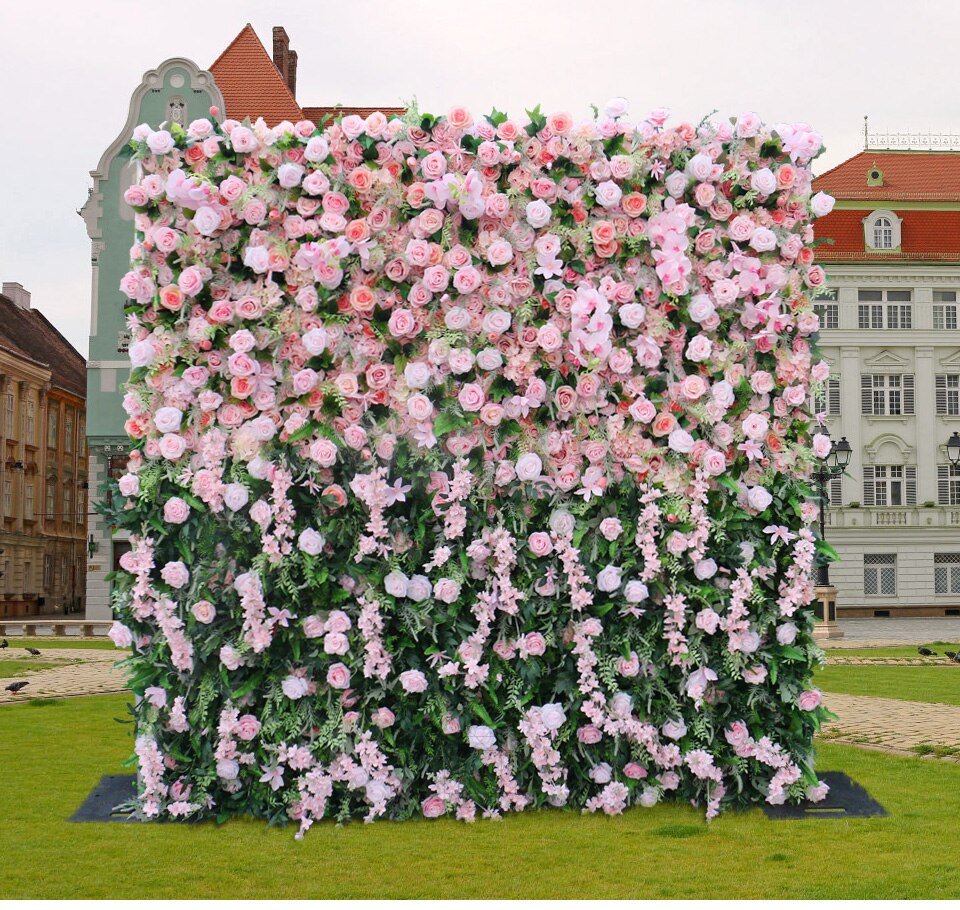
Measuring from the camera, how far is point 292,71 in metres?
39.2

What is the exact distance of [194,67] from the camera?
33.0 meters

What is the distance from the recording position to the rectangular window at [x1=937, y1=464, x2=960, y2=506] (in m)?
44.7

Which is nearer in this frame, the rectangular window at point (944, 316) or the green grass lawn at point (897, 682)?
the green grass lawn at point (897, 682)

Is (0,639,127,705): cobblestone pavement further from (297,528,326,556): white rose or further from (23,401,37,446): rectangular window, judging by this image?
(23,401,37,446): rectangular window

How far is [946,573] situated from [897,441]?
512 cm

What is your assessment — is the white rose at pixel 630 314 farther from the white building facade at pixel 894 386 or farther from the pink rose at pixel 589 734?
the white building facade at pixel 894 386

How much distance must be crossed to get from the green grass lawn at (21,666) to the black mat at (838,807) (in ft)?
45.7

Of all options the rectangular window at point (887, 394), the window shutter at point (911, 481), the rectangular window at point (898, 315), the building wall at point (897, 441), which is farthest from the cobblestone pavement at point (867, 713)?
the rectangular window at point (898, 315)

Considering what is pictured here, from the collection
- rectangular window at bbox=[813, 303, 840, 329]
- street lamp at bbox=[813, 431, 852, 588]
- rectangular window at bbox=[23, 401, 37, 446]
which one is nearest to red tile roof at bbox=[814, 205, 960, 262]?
rectangular window at bbox=[813, 303, 840, 329]

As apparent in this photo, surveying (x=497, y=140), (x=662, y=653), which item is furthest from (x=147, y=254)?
(x=662, y=653)

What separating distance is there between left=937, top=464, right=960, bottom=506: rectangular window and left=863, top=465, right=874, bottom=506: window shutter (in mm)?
2460

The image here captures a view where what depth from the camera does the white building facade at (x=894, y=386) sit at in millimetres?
43938

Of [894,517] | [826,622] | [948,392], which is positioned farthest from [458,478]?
[948,392]

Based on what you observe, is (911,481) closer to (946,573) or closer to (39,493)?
(946,573)
